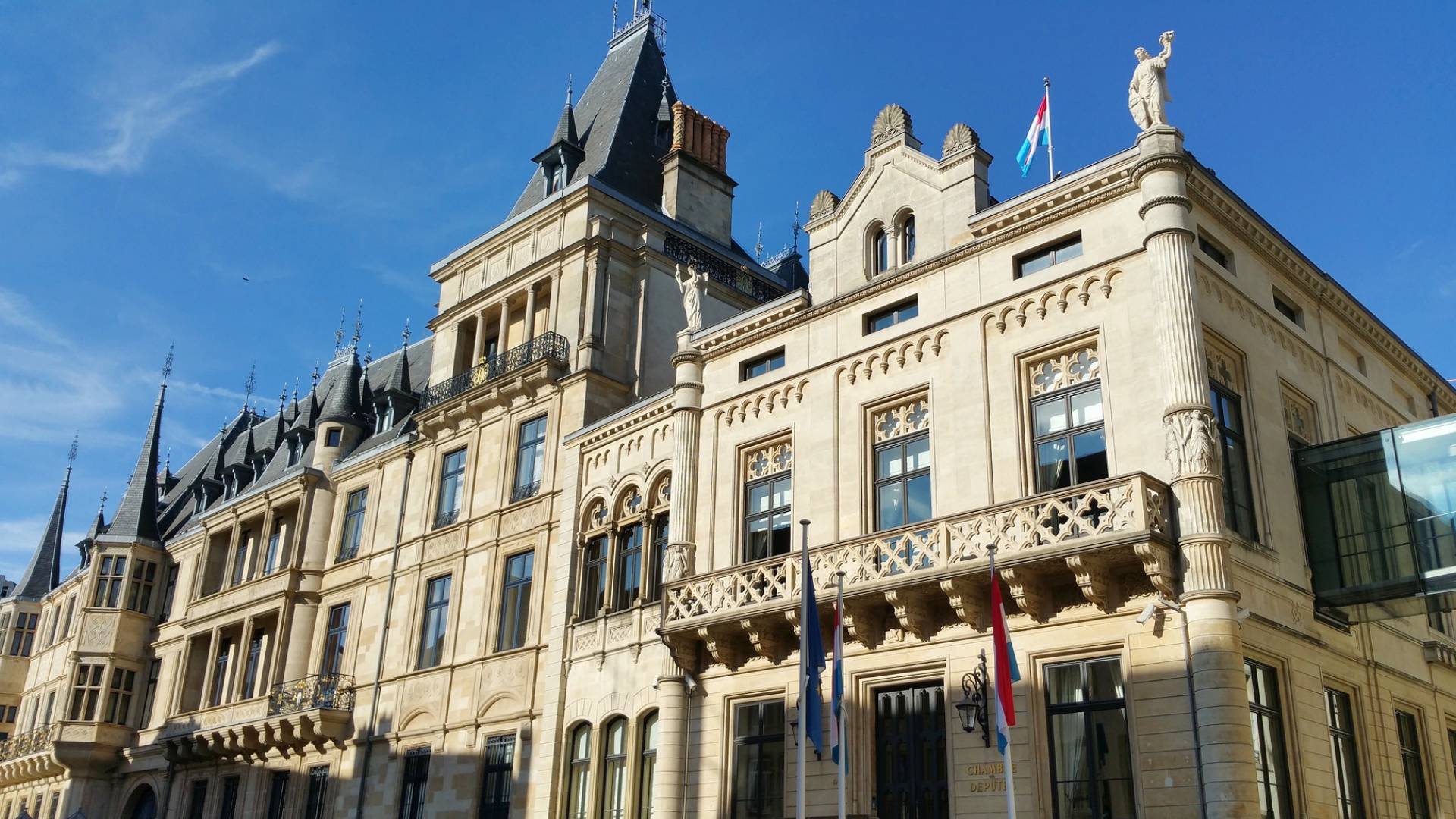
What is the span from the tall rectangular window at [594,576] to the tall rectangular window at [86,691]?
23245 mm

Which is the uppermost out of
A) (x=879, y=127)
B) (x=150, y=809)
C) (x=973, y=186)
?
(x=879, y=127)

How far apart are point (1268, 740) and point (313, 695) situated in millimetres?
22367

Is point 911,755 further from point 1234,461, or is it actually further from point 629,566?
point 629,566

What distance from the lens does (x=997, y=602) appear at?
16516 mm

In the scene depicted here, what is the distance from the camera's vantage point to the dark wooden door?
18.4 meters

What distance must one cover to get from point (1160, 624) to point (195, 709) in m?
30.9

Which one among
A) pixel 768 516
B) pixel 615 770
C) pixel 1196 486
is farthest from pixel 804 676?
pixel 615 770

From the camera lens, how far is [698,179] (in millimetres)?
33719

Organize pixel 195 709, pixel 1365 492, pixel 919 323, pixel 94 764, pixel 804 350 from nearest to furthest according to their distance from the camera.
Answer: pixel 1365 492 < pixel 919 323 < pixel 804 350 < pixel 195 709 < pixel 94 764

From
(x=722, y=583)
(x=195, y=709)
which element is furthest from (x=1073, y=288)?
(x=195, y=709)

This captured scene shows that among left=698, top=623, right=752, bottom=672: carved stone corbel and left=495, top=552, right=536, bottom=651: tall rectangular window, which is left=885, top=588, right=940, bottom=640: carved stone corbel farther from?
left=495, top=552, right=536, bottom=651: tall rectangular window

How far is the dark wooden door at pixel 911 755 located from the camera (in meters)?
18.4

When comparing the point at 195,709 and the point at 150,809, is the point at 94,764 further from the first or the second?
the point at 195,709

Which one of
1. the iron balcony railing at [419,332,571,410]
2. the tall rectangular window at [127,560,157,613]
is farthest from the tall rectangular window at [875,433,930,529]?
the tall rectangular window at [127,560,157,613]
